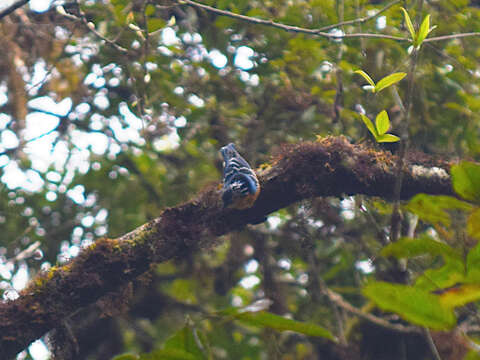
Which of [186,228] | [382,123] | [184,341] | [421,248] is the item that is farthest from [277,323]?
[186,228]

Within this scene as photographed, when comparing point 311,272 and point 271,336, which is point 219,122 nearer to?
point 311,272

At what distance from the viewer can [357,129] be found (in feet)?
11.3

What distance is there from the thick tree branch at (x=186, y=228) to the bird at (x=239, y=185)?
0.30 ft

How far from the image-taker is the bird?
6.23 ft

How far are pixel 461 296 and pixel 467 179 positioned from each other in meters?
0.24

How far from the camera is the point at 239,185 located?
6.23ft

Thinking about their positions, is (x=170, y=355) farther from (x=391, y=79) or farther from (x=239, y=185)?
(x=239, y=185)

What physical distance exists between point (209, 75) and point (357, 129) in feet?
3.45

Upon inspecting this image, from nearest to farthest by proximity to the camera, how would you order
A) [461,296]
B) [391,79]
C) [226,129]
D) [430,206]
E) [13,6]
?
1. [461,296]
2. [430,206]
3. [391,79]
4. [13,6]
5. [226,129]

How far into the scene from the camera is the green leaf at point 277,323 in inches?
25.7

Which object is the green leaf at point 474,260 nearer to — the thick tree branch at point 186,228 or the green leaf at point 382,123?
the green leaf at point 382,123

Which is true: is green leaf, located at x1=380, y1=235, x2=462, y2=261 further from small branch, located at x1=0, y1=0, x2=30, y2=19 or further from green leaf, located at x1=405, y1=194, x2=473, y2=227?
small branch, located at x1=0, y1=0, x2=30, y2=19

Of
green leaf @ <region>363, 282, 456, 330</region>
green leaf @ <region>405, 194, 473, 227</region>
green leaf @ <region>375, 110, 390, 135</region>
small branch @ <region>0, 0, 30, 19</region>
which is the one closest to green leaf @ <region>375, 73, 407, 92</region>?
green leaf @ <region>375, 110, 390, 135</region>

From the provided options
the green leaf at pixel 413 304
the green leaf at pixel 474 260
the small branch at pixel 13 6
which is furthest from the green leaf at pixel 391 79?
the small branch at pixel 13 6
